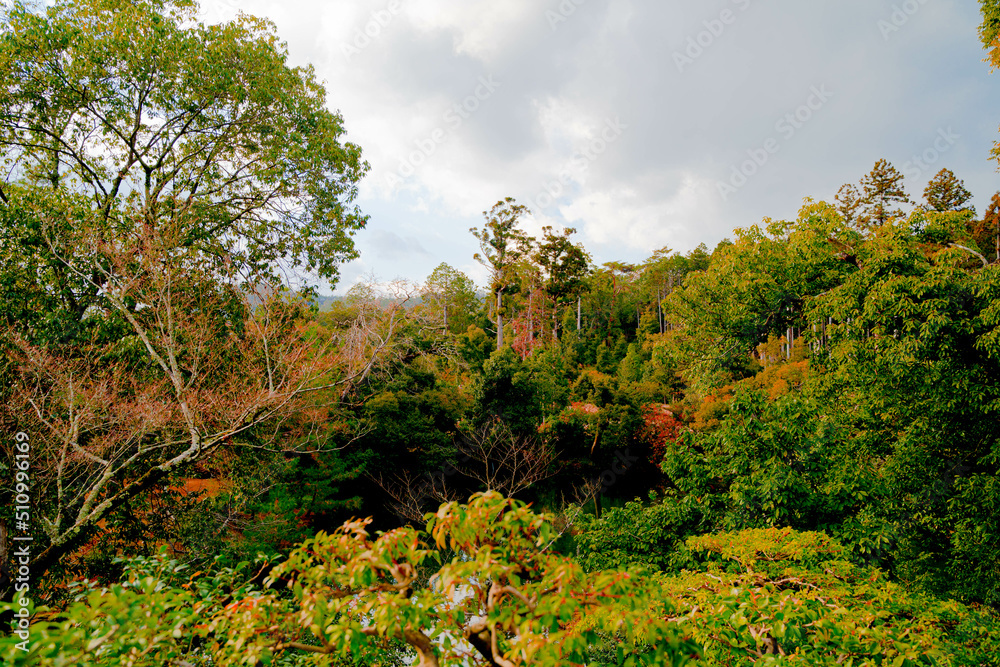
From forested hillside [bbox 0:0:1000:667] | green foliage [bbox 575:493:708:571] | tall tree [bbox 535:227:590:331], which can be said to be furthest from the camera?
tall tree [bbox 535:227:590:331]

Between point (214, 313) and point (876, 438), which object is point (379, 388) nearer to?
point (214, 313)

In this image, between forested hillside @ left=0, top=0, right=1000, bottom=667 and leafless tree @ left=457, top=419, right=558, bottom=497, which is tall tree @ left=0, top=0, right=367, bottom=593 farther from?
leafless tree @ left=457, top=419, right=558, bottom=497

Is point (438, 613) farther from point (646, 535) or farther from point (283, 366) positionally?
point (646, 535)

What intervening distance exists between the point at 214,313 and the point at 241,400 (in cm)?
157

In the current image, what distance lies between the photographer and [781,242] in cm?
795

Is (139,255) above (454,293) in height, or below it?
below

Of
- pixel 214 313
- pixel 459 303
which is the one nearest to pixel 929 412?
pixel 214 313

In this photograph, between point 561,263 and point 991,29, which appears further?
point 561,263

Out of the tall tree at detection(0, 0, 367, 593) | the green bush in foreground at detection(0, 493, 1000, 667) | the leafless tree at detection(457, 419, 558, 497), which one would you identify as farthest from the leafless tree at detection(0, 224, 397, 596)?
the leafless tree at detection(457, 419, 558, 497)

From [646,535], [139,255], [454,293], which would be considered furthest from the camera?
[454,293]

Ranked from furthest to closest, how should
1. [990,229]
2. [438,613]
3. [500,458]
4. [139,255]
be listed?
[990,229] < [500,458] < [139,255] < [438,613]

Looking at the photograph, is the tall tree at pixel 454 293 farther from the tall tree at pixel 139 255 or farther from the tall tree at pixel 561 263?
the tall tree at pixel 139 255

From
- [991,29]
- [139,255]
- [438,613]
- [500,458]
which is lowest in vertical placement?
[500,458]

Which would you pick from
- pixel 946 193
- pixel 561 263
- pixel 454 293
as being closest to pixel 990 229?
pixel 946 193
